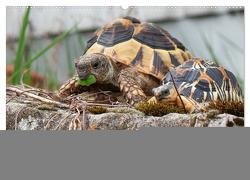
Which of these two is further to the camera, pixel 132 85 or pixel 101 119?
pixel 132 85

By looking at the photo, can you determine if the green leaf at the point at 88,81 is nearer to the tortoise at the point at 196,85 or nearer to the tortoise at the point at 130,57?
the tortoise at the point at 130,57

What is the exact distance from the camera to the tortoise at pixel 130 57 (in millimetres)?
4539

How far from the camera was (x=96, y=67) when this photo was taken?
180 inches

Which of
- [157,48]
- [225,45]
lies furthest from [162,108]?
[225,45]

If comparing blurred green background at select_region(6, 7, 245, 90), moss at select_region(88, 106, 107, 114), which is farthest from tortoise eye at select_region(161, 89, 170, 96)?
blurred green background at select_region(6, 7, 245, 90)

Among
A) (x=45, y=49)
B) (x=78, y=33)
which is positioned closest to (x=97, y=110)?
(x=45, y=49)

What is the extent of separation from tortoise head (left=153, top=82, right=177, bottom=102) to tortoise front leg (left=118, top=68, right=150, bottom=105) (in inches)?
8.0

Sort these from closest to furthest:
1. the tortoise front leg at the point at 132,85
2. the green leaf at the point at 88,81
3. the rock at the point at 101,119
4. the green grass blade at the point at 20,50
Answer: the rock at the point at 101,119 → the tortoise front leg at the point at 132,85 → the green leaf at the point at 88,81 → the green grass blade at the point at 20,50

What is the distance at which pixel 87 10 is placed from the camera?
5113 millimetres

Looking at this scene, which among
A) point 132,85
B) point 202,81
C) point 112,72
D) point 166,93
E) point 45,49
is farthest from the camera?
point 45,49

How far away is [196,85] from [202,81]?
0.22 ft

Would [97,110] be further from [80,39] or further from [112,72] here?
[80,39]

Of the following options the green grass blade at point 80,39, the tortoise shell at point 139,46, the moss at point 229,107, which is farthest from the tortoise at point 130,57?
the moss at point 229,107

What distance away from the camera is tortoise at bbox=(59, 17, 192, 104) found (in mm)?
4539
